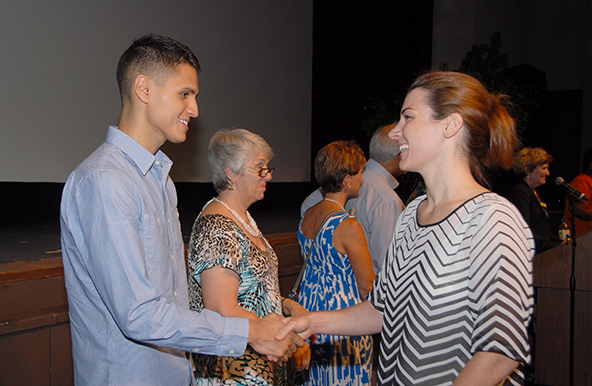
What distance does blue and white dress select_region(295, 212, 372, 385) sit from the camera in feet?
7.27

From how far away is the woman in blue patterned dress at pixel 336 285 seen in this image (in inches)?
86.6

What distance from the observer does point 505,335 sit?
98 centimetres

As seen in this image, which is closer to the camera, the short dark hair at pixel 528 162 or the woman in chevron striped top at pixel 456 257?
the woman in chevron striped top at pixel 456 257

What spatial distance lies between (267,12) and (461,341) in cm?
704

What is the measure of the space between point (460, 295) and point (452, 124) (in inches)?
17.4

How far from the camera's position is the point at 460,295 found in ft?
3.56

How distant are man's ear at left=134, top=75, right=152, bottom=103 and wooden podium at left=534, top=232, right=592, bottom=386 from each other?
307 centimetres

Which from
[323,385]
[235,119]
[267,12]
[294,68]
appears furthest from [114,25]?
[323,385]

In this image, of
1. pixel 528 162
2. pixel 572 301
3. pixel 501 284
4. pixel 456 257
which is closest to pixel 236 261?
pixel 456 257

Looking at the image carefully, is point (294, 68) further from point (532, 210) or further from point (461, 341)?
point (461, 341)

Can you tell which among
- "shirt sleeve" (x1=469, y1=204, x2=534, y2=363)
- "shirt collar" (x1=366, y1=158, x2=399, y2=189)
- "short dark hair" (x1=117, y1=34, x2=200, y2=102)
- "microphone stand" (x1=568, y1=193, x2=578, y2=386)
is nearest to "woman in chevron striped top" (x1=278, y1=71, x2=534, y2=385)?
"shirt sleeve" (x1=469, y1=204, x2=534, y2=363)

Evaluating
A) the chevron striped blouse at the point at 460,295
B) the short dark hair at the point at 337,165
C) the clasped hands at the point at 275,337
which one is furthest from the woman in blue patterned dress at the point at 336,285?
the chevron striped blouse at the point at 460,295

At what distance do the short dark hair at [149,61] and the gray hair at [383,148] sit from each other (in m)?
1.78

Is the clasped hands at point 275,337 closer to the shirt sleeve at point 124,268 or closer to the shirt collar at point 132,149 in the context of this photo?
the shirt sleeve at point 124,268
